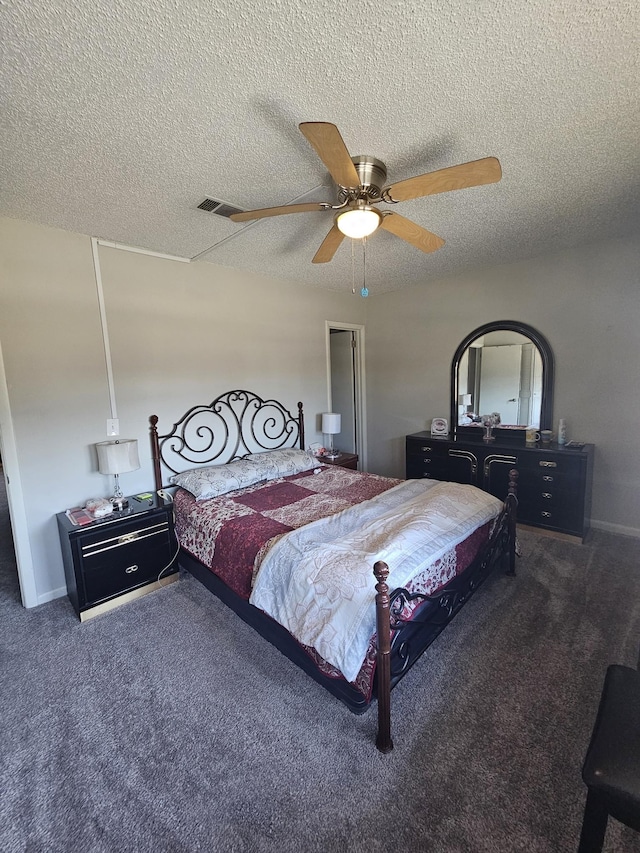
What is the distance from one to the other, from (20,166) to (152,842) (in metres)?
3.10

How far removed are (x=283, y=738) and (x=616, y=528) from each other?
3.53m

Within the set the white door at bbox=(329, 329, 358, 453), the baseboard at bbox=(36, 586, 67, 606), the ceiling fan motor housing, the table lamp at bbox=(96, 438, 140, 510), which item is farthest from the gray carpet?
the white door at bbox=(329, 329, 358, 453)

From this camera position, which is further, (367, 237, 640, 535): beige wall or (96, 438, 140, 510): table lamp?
(367, 237, 640, 535): beige wall

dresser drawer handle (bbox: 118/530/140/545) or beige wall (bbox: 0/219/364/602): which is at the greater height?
beige wall (bbox: 0/219/364/602)

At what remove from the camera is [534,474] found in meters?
3.44

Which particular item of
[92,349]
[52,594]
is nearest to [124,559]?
[52,594]

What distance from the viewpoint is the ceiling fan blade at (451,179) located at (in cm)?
152

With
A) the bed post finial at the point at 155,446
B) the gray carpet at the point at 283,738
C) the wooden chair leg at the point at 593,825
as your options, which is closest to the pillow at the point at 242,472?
the bed post finial at the point at 155,446

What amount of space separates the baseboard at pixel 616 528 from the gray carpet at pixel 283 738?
1236 millimetres

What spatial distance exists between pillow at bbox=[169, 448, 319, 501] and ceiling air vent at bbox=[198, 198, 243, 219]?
204cm

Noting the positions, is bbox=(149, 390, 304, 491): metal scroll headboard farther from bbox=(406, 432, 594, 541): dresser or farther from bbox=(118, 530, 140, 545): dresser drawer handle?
bbox=(406, 432, 594, 541): dresser

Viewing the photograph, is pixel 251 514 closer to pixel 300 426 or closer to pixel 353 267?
pixel 300 426

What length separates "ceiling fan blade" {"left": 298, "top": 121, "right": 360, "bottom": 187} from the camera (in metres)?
1.32

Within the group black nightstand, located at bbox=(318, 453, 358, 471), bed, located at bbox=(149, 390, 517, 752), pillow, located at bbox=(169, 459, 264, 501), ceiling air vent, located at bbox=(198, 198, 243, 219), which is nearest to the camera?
bed, located at bbox=(149, 390, 517, 752)
